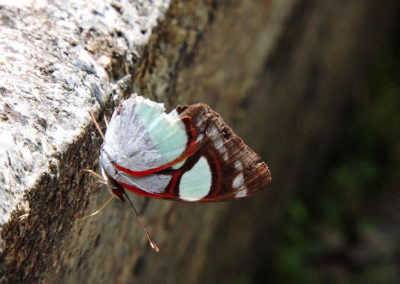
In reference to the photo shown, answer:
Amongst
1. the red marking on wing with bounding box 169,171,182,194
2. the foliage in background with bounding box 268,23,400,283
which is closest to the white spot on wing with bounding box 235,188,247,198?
the red marking on wing with bounding box 169,171,182,194

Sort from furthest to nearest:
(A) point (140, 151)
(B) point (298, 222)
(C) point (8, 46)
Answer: (B) point (298, 222), (A) point (140, 151), (C) point (8, 46)

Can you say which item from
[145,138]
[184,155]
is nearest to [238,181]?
[184,155]

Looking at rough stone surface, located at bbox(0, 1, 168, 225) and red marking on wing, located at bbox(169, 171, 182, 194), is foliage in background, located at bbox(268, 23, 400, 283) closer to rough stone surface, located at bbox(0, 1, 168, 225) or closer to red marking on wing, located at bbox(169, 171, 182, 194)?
red marking on wing, located at bbox(169, 171, 182, 194)

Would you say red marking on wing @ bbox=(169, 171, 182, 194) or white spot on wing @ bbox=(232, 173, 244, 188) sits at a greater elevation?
white spot on wing @ bbox=(232, 173, 244, 188)

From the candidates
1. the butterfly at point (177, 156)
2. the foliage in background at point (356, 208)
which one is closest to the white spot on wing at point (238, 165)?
the butterfly at point (177, 156)

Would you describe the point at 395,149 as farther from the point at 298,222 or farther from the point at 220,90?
the point at 220,90

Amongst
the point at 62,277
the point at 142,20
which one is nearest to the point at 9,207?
the point at 62,277

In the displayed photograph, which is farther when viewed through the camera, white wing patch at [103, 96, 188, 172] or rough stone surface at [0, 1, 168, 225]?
white wing patch at [103, 96, 188, 172]
